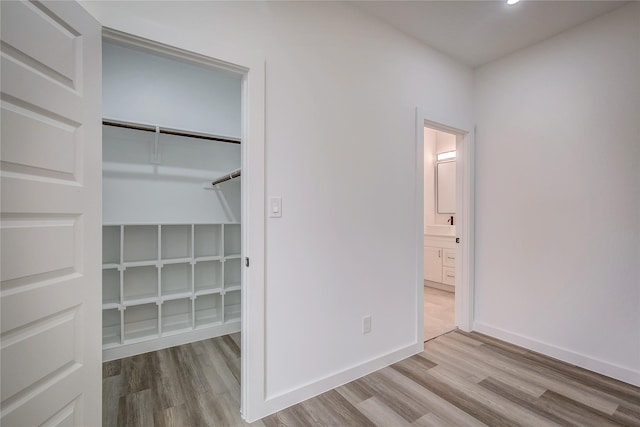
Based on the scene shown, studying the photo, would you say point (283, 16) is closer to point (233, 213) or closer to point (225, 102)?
point (225, 102)

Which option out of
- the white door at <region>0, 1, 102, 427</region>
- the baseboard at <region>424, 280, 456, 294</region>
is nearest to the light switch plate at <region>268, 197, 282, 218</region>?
the white door at <region>0, 1, 102, 427</region>

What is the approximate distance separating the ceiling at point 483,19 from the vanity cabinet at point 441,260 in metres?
2.55

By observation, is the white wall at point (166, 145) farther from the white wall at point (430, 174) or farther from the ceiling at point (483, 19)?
the white wall at point (430, 174)

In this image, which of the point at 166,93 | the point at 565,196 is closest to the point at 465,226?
the point at 565,196

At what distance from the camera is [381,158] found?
7.25ft

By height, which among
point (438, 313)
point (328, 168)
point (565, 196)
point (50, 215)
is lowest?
point (438, 313)

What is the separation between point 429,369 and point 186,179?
→ 8.95 feet

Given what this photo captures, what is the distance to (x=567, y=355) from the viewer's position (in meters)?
2.30

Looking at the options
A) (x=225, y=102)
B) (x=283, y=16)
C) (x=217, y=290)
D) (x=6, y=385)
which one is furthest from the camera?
(x=225, y=102)

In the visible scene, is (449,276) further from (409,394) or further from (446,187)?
(409,394)

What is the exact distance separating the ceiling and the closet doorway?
150 centimetres

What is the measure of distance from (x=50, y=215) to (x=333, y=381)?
1.81 metres

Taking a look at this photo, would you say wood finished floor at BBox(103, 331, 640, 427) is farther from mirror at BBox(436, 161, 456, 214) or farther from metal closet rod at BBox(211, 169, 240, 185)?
mirror at BBox(436, 161, 456, 214)

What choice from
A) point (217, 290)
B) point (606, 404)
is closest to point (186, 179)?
point (217, 290)
